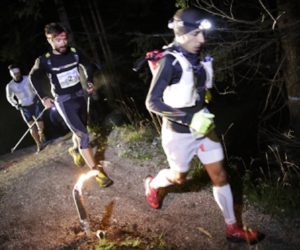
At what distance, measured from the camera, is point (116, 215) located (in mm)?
5504

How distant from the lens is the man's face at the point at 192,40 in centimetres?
396

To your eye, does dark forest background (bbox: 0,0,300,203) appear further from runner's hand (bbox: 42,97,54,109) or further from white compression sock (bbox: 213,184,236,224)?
white compression sock (bbox: 213,184,236,224)

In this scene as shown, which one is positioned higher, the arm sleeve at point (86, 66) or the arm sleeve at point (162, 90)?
the arm sleeve at point (162, 90)

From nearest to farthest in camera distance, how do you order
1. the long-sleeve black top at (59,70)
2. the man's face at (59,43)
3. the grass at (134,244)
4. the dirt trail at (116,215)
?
the grass at (134,244) → the dirt trail at (116,215) → the man's face at (59,43) → the long-sleeve black top at (59,70)

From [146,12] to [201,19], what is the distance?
410 inches

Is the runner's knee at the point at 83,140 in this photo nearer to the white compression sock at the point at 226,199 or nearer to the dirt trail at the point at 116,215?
the dirt trail at the point at 116,215

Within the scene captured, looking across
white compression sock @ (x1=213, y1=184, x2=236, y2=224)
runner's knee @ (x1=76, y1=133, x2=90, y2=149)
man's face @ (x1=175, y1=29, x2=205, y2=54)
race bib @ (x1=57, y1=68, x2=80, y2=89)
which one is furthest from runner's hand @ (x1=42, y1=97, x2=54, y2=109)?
white compression sock @ (x1=213, y1=184, x2=236, y2=224)

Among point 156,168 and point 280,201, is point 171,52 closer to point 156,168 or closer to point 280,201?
point 280,201

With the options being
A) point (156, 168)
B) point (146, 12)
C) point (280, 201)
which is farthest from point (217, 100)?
point (280, 201)

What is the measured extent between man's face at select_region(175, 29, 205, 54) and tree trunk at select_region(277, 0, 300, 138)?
224cm

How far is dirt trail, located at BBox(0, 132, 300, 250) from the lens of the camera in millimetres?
4746

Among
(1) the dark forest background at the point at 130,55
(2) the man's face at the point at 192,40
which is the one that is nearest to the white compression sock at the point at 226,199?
(2) the man's face at the point at 192,40

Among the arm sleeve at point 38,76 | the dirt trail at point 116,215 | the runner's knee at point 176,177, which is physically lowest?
the dirt trail at point 116,215

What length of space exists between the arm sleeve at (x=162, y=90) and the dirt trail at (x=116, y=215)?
5.54ft
